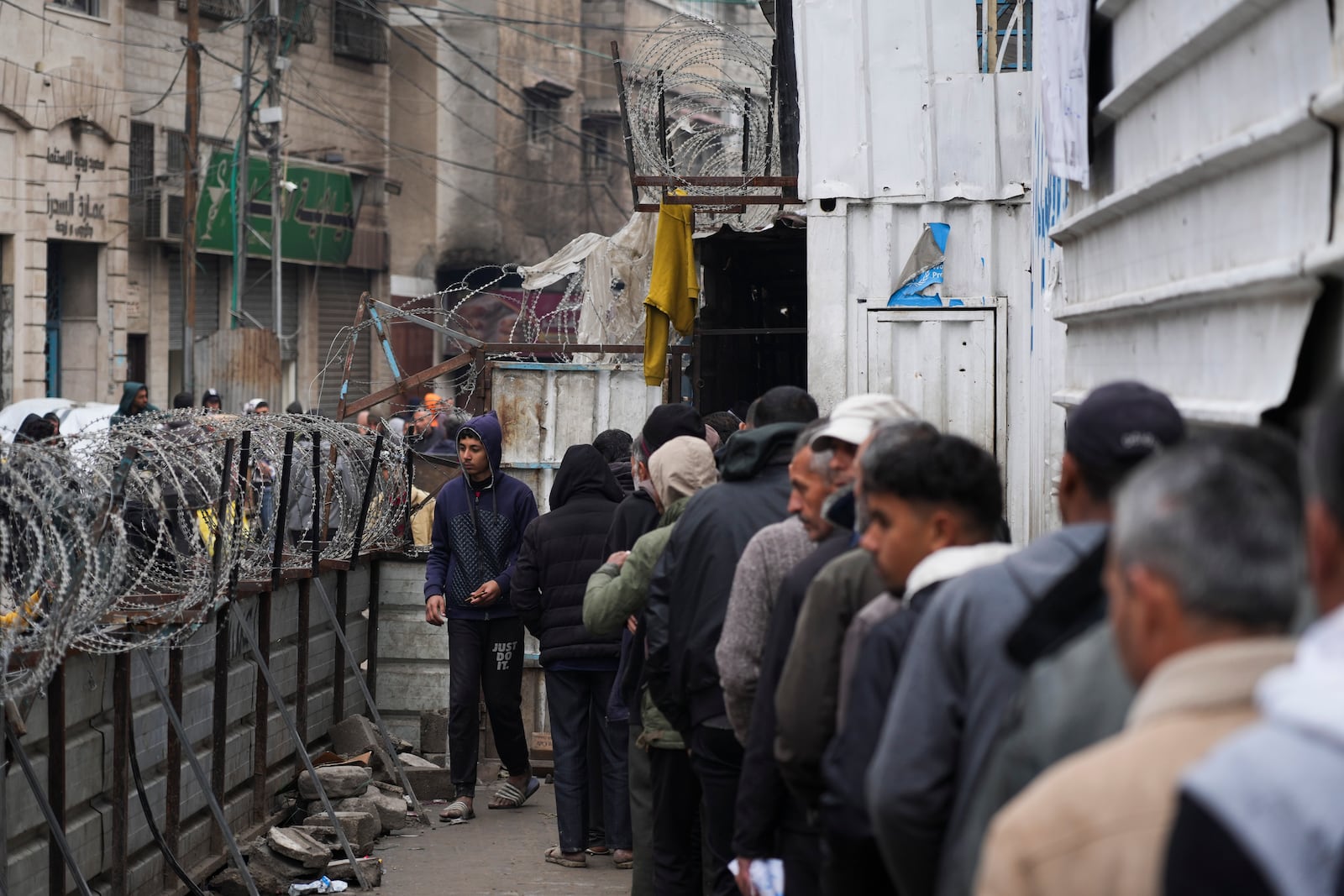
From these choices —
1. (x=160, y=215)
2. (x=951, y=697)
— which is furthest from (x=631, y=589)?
(x=160, y=215)

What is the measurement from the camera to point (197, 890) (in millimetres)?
6543

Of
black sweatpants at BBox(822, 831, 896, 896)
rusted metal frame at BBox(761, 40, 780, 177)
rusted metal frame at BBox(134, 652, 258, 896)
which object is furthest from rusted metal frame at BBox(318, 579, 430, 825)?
black sweatpants at BBox(822, 831, 896, 896)

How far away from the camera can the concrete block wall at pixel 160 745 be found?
5500 millimetres

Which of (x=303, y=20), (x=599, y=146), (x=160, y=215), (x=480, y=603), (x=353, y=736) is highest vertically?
(x=303, y=20)

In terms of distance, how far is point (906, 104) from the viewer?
8180 millimetres

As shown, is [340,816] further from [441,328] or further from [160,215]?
[160,215]

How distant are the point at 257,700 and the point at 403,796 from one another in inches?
51.2

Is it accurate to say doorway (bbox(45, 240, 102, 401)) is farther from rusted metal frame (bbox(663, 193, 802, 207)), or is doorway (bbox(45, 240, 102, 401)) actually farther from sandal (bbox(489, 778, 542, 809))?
sandal (bbox(489, 778, 542, 809))

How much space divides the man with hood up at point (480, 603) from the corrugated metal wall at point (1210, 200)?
4.33 metres

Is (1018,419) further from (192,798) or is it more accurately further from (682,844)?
(192,798)

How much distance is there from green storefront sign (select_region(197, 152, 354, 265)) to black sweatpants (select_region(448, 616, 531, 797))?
1801cm

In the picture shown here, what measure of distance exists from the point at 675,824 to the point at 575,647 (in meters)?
2.01

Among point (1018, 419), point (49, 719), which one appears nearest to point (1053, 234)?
point (1018, 419)

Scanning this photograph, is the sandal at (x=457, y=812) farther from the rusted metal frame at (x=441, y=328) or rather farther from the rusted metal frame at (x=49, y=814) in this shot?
the rusted metal frame at (x=441, y=328)
